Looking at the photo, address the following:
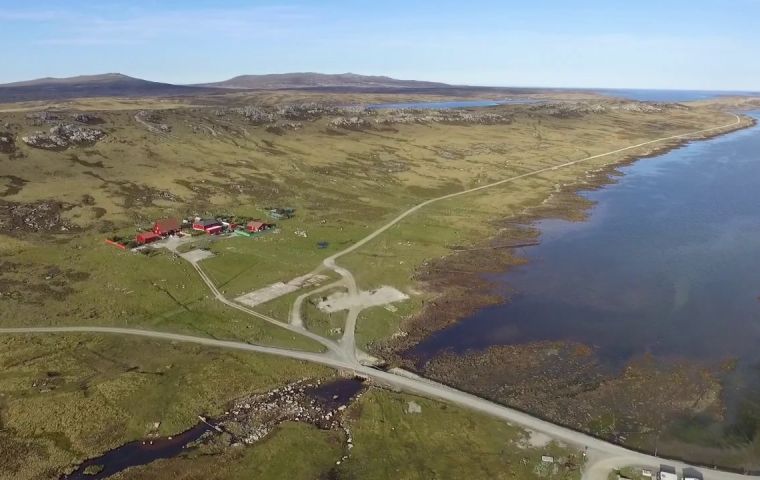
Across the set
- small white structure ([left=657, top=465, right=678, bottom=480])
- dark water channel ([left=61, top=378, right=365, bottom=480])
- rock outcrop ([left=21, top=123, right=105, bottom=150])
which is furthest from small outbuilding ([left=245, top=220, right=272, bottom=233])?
rock outcrop ([left=21, top=123, right=105, bottom=150])

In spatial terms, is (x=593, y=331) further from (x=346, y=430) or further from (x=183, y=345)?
(x=183, y=345)

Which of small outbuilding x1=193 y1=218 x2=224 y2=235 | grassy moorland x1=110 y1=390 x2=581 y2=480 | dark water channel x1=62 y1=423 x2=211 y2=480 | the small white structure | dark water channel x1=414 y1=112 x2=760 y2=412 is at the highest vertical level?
small outbuilding x1=193 y1=218 x2=224 y2=235

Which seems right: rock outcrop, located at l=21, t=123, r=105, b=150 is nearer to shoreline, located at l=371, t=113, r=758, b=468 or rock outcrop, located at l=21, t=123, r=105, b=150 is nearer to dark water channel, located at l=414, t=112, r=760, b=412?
shoreline, located at l=371, t=113, r=758, b=468

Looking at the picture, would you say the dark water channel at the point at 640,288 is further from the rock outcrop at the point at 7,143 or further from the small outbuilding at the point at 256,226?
the rock outcrop at the point at 7,143

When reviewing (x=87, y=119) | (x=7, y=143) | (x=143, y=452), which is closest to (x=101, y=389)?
(x=143, y=452)

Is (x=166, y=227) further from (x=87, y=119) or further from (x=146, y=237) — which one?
(x=87, y=119)

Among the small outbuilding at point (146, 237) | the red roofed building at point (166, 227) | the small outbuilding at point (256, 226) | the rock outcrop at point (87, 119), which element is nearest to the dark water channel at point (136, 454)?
the small outbuilding at point (146, 237)
